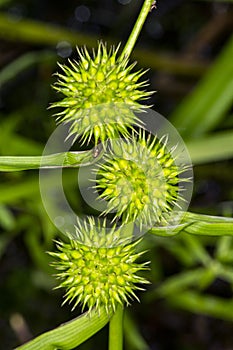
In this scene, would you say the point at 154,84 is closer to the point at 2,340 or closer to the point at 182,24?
the point at 182,24

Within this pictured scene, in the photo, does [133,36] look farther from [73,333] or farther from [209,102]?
[209,102]

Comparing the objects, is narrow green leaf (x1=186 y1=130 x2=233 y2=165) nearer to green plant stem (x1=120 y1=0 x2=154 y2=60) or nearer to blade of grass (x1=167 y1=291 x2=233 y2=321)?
blade of grass (x1=167 y1=291 x2=233 y2=321)

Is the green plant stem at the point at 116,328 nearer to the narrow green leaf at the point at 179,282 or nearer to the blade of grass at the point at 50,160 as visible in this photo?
the blade of grass at the point at 50,160

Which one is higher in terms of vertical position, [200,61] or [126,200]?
[200,61]

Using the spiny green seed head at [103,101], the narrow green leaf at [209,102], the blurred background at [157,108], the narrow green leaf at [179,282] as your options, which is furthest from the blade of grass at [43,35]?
the spiny green seed head at [103,101]


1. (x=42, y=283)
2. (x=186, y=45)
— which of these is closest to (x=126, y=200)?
(x=42, y=283)

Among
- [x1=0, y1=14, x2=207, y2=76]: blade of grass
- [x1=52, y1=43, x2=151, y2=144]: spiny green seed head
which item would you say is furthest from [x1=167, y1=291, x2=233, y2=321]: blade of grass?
[x1=52, y1=43, x2=151, y2=144]: spiny green seed head
